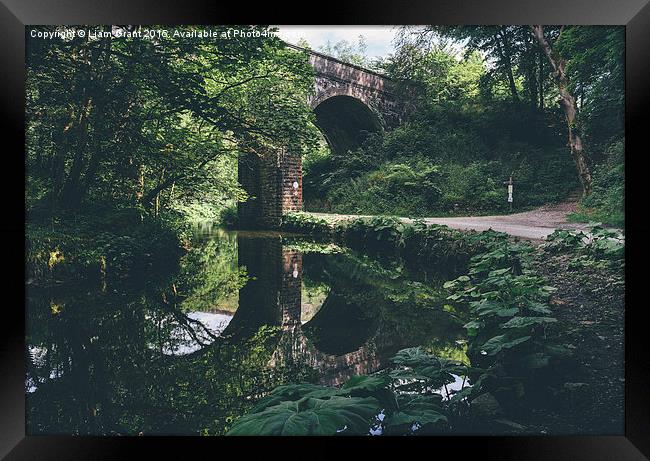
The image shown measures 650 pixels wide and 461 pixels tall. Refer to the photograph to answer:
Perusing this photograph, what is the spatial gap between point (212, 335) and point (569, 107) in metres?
3.17

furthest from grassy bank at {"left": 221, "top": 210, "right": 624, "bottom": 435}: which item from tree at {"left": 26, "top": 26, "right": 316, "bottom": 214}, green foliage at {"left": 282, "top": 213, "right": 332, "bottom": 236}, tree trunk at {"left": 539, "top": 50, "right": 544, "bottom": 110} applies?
tree at {"left": 26, "top": 26, "right": 316, "bottom": 214}

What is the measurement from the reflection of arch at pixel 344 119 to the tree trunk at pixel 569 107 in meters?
1.33

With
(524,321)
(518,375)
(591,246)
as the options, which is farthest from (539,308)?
(591,246)

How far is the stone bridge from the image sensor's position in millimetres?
3990

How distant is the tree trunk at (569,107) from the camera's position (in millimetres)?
3797

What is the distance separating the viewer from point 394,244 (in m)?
3.95

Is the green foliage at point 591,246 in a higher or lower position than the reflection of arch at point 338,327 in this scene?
higher

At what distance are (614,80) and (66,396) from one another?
182 inches

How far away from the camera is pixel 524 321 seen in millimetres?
3707

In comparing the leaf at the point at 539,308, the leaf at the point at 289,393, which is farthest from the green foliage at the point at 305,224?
the leaf at the point at 539,308

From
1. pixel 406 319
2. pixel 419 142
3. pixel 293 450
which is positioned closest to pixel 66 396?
pixel 293 450
